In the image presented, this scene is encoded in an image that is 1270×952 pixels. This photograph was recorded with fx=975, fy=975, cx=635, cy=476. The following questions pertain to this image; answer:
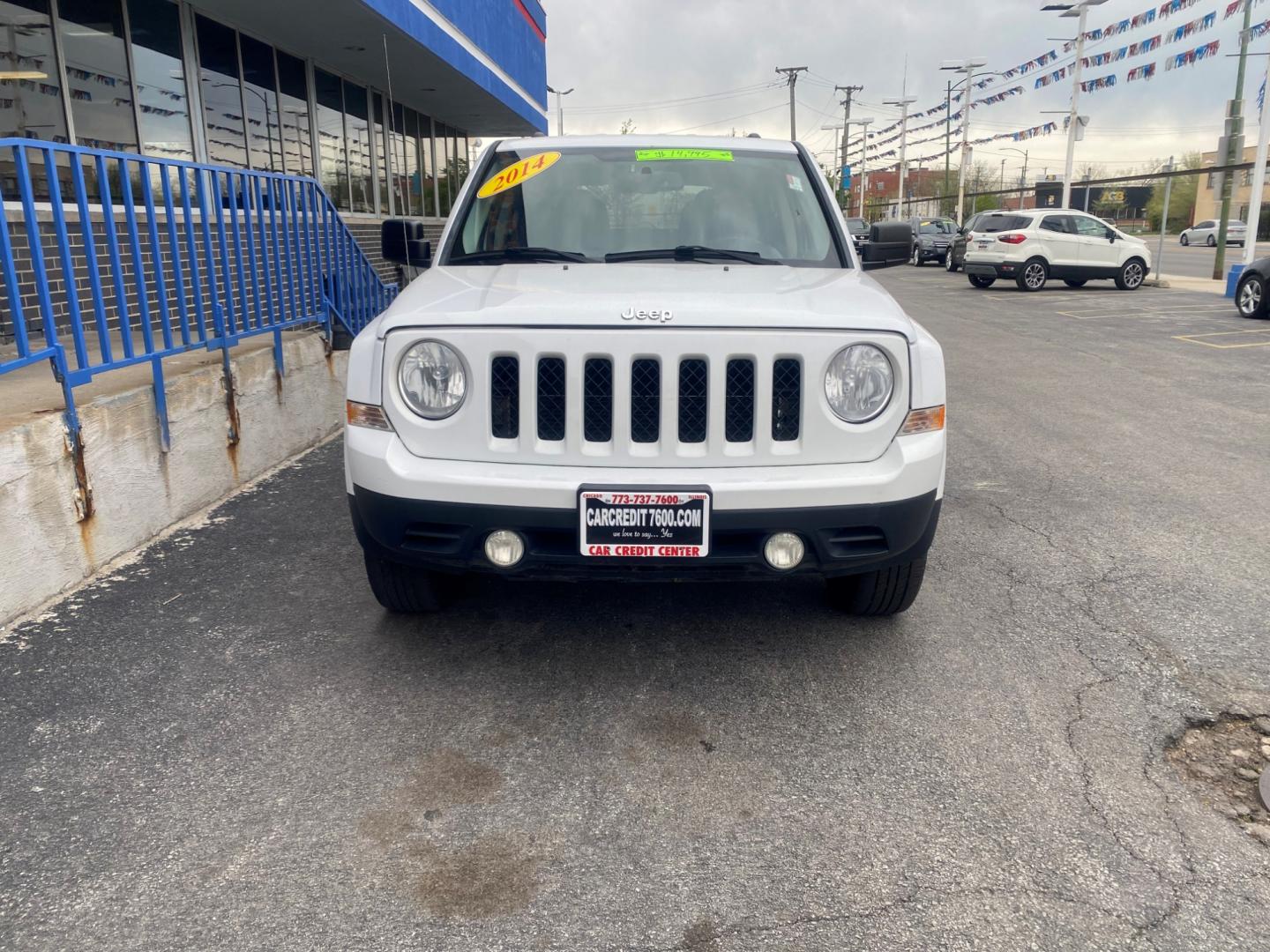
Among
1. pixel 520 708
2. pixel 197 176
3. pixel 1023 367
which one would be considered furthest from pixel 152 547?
pixel 1023 367

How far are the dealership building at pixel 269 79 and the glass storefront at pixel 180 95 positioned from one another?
0.02m

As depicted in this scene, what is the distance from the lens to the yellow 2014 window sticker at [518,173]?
4.33 metres

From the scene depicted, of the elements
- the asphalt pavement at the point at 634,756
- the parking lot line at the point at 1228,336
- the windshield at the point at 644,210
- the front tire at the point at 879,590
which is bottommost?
the parking lot line at the point at 1228,336

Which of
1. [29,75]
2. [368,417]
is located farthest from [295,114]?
[368,417]

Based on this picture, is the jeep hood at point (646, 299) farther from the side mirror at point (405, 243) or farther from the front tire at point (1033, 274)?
the front tire at point (1033, 274)

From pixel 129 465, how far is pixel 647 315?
9.26 ft

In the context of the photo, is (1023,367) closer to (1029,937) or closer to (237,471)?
(237,471)

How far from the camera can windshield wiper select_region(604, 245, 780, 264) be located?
12.6 ft

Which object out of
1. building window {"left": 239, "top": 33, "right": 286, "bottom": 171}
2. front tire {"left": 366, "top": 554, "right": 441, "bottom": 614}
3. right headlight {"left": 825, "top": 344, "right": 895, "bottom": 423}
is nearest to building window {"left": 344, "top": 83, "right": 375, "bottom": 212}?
building window {"left": 239, "top": 33, "right": 286, "bottom": 171}

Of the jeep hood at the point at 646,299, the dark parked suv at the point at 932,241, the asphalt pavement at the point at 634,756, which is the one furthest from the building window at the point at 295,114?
the dark parked suv at the point at 932,241

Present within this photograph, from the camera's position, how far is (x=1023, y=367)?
10648 mm

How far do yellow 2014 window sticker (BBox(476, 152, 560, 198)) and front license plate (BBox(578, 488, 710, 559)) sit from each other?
79.7 inches

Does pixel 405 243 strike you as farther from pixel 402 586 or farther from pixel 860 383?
pixel 860 383

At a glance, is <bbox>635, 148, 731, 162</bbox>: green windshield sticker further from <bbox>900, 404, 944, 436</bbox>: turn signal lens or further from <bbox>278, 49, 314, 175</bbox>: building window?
<bbox>278, 49, 314, 175</bbox>: building window
